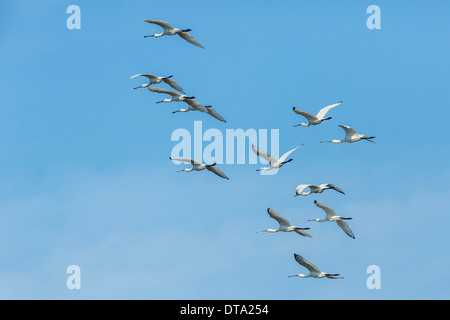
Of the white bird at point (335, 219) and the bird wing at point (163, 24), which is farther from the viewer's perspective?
the white bird at point (335, 219)

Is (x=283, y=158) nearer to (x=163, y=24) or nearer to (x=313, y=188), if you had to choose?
(x=313, y=188)

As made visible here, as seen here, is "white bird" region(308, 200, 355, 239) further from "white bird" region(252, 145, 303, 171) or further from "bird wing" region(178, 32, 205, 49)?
"bird wing" region(178, 32, 205, 49)

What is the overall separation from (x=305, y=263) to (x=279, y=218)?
322cm

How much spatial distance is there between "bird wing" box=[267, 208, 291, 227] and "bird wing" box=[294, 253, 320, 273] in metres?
2.98

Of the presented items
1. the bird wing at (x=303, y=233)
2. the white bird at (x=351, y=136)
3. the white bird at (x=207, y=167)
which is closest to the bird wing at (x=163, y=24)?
the white bird at (x=207, y=167)

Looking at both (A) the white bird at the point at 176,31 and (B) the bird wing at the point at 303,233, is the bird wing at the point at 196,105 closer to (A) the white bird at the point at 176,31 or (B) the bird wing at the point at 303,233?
(A) the white bird at the point at 176,31

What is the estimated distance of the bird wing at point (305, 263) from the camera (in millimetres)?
71500

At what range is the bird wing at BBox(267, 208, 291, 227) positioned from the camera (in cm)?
7327

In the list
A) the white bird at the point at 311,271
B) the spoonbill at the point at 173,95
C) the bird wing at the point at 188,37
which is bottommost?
the white bird at the point at 311,271

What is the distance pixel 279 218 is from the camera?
244 feet

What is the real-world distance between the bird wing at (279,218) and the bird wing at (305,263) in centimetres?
298
